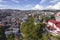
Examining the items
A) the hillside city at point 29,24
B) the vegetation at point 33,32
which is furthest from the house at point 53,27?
the vegetation at point 33,32

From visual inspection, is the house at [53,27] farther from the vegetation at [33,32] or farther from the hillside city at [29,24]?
the vegetation at [33,32]

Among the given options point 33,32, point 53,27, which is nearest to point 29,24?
point 33,32

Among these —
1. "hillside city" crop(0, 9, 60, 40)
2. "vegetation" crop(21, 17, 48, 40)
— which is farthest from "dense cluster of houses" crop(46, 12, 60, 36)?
"vegetation" crop(21, 17, 48, 40)

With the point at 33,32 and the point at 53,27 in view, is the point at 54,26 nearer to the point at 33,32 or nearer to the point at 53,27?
the point at 53,27

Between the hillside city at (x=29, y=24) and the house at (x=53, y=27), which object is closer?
the hillside city at (x=29, y=24)

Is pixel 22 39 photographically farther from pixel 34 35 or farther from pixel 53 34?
pixel 53 34

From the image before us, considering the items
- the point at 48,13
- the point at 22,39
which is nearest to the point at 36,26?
the point at 22,39

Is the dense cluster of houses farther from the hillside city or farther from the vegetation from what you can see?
the vegetation
